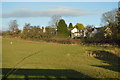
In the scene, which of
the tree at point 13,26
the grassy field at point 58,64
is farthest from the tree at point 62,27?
the grassy field at point 58,64

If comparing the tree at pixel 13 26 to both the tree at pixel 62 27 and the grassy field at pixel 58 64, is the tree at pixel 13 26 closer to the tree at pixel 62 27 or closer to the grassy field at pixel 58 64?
the tree at pixel 62 27

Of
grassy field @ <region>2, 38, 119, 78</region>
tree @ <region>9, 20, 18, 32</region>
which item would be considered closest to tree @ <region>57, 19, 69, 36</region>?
tree @ <region>9, 20, 18, 32</region>

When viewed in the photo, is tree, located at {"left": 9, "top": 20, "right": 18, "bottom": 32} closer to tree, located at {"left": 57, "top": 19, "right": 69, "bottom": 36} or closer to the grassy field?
tree, located at {"left": 57, "top": 19, "right": 69, "bottom": 36}

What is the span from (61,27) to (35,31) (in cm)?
1375

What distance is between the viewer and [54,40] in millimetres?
54375

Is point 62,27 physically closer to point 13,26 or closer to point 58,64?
point 13,26

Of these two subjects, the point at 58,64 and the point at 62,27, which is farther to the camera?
the point at 62,27

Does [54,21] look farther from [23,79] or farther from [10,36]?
[23,79]

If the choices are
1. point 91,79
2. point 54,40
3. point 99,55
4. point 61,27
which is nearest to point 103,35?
point 54,40

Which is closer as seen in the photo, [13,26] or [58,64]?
[58,64]

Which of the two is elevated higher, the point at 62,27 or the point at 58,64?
the point at 62,27

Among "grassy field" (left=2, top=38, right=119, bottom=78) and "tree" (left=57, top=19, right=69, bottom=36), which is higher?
"tree" (left=57, top=19, right=69, bottom=36)

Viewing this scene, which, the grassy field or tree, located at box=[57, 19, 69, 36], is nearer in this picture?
the grassy field

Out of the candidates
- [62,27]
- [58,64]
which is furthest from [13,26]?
[58,64]
